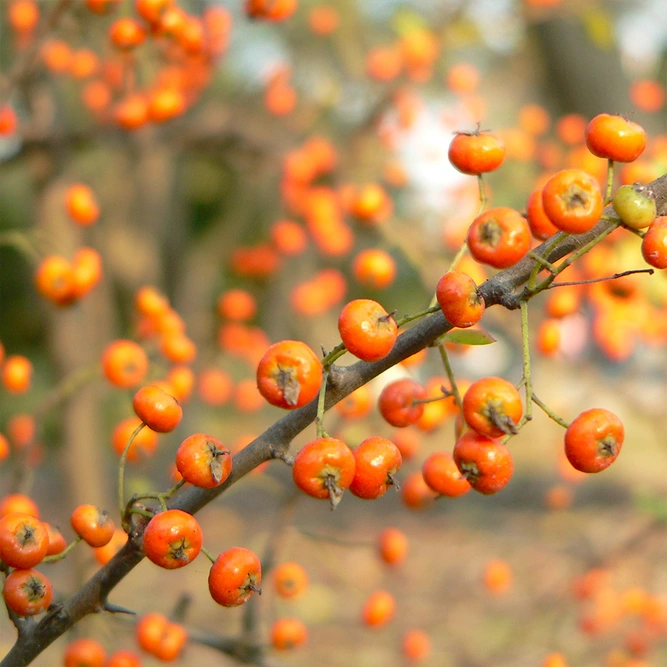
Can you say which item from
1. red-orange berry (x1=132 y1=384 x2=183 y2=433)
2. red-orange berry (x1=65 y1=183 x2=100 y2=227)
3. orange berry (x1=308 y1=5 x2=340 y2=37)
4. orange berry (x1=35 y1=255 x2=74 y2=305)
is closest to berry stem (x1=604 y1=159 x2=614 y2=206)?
red-orange berry (x1=132 y1=384 x2=183 y2=433)

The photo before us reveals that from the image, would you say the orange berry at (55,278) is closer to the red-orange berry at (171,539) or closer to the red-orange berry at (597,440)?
the red-orange berry at (171,539)

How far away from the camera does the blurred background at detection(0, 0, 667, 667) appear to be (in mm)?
4164

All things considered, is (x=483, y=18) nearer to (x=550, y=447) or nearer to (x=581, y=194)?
(x=581, y=194)

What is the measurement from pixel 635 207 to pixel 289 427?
33.0 inches

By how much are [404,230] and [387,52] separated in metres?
2.34

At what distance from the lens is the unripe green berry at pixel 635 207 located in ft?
4.67

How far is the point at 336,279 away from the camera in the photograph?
21.1ft

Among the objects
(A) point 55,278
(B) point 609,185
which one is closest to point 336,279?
(A) point 55,278

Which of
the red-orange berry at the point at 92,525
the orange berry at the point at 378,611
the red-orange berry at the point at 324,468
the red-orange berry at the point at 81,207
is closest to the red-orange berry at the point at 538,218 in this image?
the red-orange berry at the point at 324,468

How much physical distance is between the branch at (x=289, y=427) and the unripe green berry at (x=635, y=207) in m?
0.07

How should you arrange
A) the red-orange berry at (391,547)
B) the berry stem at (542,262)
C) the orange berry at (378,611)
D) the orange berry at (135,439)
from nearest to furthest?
the berry stem at (542,262)
the orange berry at (135,439)
the red-orange berry at (391,547)
the orange berry at (378,611)

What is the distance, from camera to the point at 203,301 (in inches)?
337

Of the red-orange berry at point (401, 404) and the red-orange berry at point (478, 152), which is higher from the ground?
the red-orange berry at point (478, 152)

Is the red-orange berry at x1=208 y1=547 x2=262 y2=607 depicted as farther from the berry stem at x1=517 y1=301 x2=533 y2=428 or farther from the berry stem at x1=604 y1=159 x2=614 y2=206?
the berry stem at x1=604 y1=159 x2=614 y2=206
